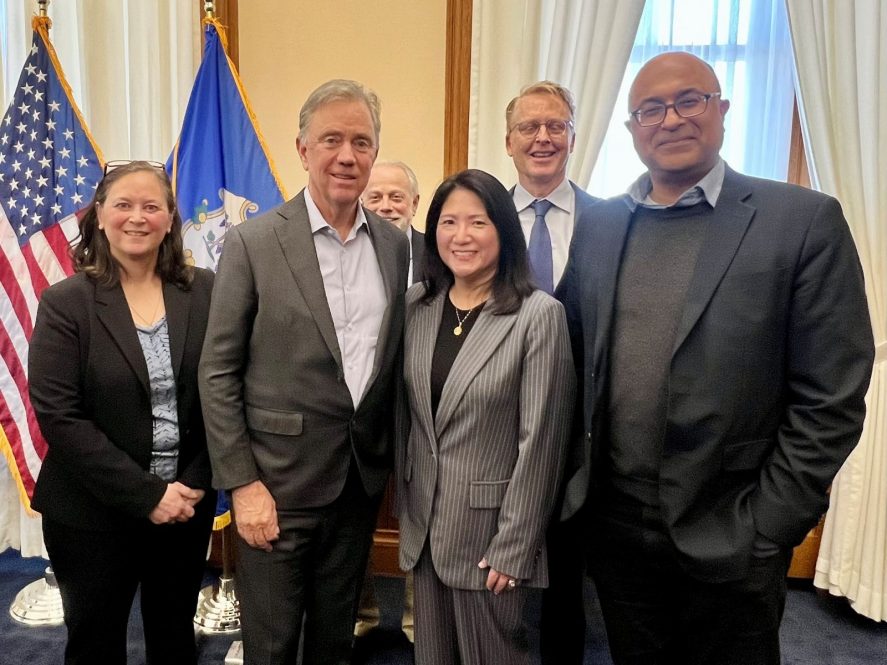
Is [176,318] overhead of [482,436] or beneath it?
overhead

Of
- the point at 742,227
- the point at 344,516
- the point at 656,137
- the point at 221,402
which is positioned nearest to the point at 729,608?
the point at 742,227

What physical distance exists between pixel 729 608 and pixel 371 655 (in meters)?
1.52

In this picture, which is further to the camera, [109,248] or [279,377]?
[109,248]

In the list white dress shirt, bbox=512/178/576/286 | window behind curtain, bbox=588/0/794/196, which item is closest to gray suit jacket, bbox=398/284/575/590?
white dress shirt, bbox=512/178/576/286

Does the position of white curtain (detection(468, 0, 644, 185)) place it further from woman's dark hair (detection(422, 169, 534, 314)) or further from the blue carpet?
the blue carpet

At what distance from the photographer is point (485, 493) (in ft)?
5.18

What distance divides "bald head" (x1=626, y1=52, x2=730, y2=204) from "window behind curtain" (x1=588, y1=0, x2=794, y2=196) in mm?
1607

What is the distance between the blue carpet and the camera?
2.45 metres

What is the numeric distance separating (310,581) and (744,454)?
116 cm

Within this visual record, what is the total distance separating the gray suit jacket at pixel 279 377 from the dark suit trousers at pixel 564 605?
2.55ft

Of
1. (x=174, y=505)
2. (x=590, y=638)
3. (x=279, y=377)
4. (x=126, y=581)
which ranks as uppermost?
(x=279, y=377)

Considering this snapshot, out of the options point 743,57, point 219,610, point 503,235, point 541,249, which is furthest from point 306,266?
point 743,57

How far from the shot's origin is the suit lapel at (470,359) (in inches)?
62.0

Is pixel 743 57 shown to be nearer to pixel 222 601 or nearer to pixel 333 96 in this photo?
pixel 333 96
